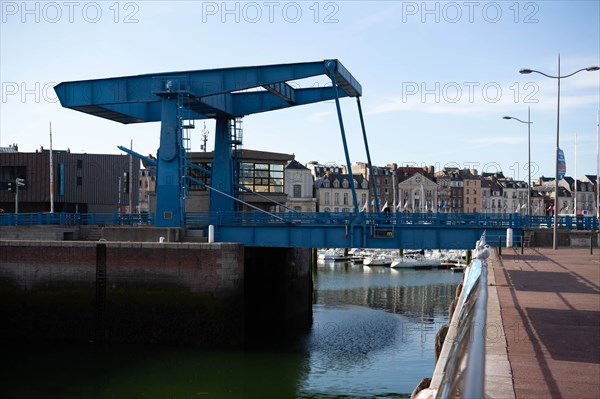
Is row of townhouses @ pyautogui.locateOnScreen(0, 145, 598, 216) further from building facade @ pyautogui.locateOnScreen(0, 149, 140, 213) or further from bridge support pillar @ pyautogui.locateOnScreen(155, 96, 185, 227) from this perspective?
bridge support pillar @ pyautogui.locateOnScreen(155, 96, 185, 227)

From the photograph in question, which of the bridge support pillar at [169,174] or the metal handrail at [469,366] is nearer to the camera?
the metal handrail at [469,366]

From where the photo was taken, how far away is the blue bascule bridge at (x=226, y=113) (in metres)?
30.6

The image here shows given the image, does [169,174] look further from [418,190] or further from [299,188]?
[418,190]

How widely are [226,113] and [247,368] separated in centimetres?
1685

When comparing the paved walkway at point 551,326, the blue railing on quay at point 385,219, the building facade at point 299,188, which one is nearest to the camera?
the paved walkway at point 551,326

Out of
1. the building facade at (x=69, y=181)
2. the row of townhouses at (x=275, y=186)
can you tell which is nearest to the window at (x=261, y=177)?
the row of townhouses at (x=275, y=186)

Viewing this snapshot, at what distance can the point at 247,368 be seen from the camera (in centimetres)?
2500

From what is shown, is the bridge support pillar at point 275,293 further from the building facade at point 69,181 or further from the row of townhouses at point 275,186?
the building facade at point 69,181

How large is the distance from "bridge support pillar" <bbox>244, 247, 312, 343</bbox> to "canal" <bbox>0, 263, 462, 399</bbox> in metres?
A: 2.18

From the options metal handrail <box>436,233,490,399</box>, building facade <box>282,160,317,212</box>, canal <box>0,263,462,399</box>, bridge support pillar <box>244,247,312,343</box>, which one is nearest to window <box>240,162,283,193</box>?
bridge support pillar <box>244,247,312,343</box>

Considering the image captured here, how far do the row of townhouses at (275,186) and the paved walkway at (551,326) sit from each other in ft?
44.9

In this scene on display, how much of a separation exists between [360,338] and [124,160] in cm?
4386

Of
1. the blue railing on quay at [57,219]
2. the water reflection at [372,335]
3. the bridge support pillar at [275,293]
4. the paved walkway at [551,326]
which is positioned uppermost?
the blue railing on quay at [57,219]

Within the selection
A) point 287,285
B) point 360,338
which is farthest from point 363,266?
point 360,338
